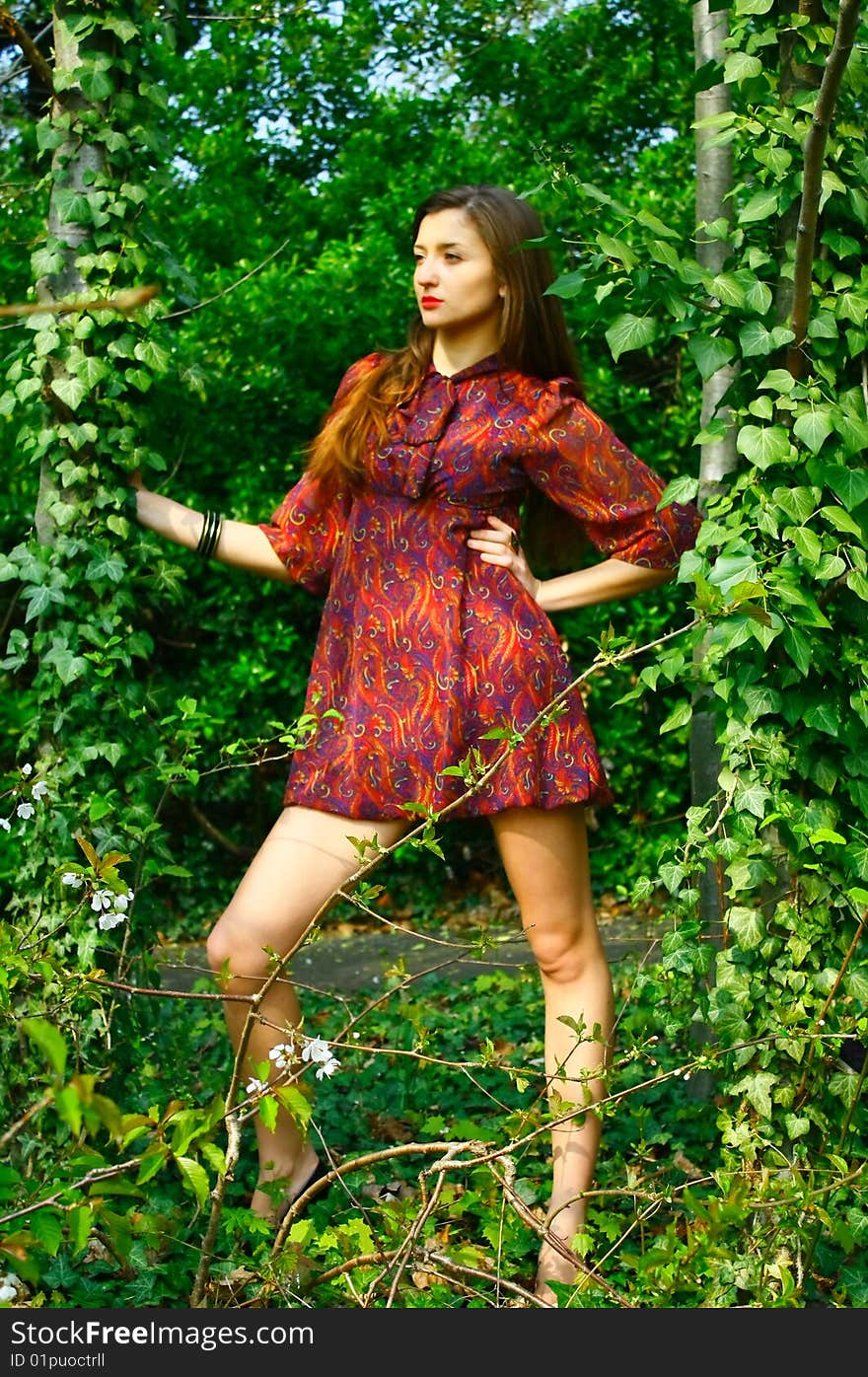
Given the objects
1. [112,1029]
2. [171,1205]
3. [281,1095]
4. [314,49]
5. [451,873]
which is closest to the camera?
[281,1095]

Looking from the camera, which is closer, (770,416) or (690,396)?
(770,416)

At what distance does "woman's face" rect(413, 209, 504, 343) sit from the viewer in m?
3.04

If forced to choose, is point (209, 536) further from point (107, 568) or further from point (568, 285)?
point (568, 285)

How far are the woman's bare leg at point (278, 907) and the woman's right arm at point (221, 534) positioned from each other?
55 cm

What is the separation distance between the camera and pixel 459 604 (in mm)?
2986

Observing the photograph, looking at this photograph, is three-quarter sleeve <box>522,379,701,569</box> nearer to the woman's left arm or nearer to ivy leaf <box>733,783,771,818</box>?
the woman's left arm

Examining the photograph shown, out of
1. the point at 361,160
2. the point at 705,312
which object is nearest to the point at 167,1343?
the point at 705,312

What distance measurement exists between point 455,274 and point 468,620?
70cm

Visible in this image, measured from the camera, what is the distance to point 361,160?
21.3 ft

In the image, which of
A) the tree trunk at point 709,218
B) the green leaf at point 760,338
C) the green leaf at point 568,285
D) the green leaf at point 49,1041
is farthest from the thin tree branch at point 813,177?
the green leaf at point 49,1041

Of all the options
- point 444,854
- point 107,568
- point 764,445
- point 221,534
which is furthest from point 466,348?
point 444,854

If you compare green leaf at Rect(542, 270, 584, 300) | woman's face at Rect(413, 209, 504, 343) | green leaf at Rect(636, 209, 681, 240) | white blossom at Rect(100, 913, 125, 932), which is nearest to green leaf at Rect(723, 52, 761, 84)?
green leaf at Rect(636, 209, 681, 240)

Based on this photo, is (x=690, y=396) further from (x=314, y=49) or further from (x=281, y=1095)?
(x=281, y=1095)

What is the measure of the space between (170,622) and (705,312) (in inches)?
144
